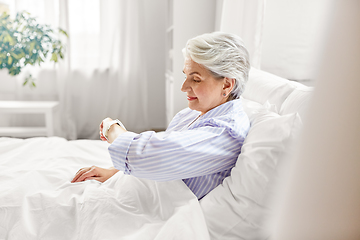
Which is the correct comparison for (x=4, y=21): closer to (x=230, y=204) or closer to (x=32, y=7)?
(x=32, y=7)

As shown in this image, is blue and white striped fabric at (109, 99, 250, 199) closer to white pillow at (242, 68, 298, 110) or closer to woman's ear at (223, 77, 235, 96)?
woman's ear at (223, 77, 235, 96)

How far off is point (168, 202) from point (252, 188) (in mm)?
252

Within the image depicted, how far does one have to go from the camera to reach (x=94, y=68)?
11.2ft

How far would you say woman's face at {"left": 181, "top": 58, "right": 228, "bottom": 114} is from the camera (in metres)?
0.99

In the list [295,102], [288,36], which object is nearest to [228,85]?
[295,102]

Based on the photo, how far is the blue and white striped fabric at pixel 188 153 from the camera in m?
0.81

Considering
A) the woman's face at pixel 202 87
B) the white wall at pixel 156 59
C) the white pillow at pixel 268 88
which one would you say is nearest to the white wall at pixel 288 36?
the white pillow at pixel 268 88

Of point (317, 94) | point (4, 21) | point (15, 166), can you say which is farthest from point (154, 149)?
point (4, 21)

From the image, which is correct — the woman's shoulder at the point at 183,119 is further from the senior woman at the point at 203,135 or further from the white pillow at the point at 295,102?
the white pillow at the point at 295,102

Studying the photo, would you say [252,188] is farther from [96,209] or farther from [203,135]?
[96,209]

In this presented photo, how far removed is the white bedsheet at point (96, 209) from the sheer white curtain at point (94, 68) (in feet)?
7.70

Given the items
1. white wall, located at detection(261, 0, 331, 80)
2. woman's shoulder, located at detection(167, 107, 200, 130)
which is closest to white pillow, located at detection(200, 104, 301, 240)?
woman's shoulder, located at detection(167, 107, 200, 130)

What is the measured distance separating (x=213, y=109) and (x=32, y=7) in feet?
9.72

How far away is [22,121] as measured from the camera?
11.3 feet
